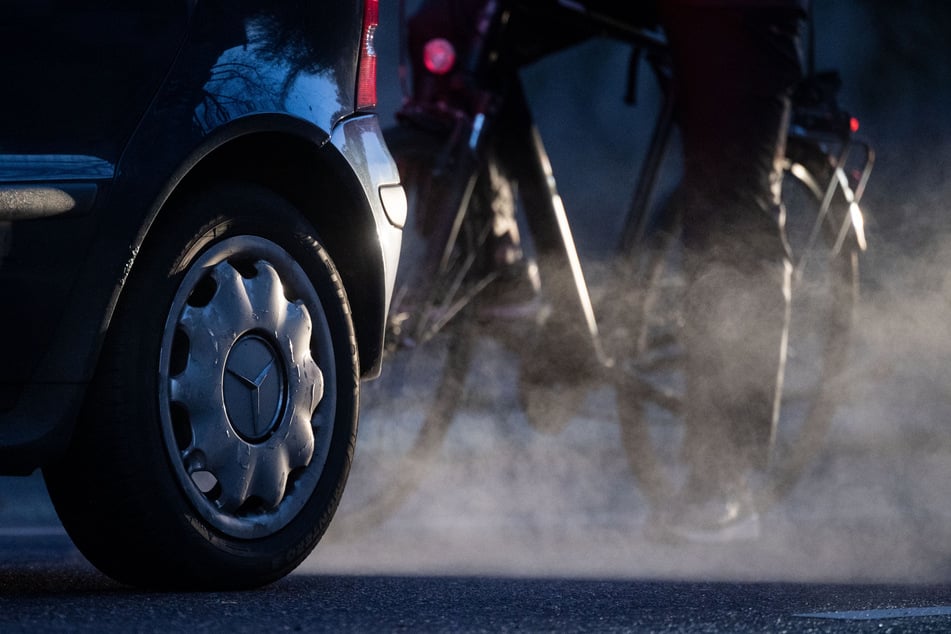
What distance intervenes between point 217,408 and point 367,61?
80 centimetres

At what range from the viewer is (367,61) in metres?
3.02

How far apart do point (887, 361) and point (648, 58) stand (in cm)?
121

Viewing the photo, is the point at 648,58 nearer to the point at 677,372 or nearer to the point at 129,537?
the point at 677,372

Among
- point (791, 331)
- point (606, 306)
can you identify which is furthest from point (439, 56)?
point (791, 331)

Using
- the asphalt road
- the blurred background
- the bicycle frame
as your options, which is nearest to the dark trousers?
the blurred background

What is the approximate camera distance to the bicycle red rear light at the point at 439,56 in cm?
458

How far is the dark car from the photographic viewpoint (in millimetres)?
2359

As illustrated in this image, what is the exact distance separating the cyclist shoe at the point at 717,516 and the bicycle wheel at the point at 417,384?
841 millimetres

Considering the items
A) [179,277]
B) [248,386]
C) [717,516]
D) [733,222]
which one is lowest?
[717,516]

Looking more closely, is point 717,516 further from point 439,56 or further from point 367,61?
point 367,61

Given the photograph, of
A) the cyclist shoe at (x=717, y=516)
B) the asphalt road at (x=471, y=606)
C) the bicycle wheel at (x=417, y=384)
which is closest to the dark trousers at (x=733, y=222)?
the cyclist shoe at (x=717, y=516)

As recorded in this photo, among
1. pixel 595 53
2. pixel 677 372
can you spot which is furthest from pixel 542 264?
pixel 595 53

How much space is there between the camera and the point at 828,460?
21.9ft

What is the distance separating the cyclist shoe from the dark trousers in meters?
0.04
